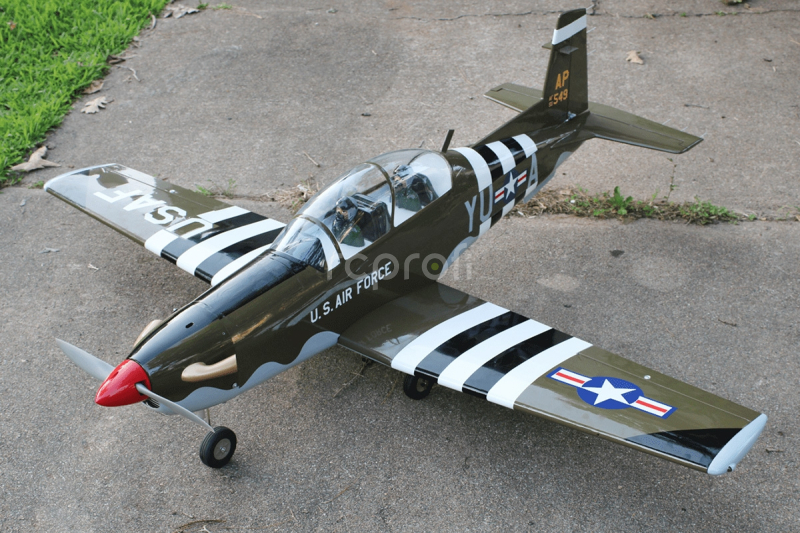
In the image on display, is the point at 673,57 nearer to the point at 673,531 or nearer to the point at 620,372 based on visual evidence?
the point at 620,372

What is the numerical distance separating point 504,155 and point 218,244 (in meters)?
2.47

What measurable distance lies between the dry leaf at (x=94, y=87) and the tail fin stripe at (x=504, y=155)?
5.89m

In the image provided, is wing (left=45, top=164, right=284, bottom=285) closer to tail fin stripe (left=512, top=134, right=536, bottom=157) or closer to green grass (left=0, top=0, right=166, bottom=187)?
green grass (left=0, top=0, right=166, bottom=187)

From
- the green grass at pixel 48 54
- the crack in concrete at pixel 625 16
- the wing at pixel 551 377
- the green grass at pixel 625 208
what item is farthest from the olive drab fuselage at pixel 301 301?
the crack in concrete at pixel 625 16

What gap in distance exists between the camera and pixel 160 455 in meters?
4.09

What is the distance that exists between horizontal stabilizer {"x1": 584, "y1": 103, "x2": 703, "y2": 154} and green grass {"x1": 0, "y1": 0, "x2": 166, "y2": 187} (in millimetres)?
6281

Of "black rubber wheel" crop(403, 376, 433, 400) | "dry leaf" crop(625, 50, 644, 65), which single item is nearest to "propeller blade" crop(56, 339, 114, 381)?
"black rubber wheel" crop(403, 376, 433, 400)

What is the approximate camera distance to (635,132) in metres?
5.72

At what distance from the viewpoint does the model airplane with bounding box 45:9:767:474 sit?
11.6ft

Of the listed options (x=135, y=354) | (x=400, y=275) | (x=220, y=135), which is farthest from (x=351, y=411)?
(x=220, y=135)

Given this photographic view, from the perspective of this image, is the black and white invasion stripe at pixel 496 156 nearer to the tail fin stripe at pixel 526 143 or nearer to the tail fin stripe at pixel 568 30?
the tail fin stripe at pixel 526 143

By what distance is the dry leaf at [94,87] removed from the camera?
826 cm

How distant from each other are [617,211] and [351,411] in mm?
3537

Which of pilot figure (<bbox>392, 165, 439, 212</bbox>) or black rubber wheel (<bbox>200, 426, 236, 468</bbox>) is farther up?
pilot figure (<bbox>392, 165, 439, 212</bbox>)
